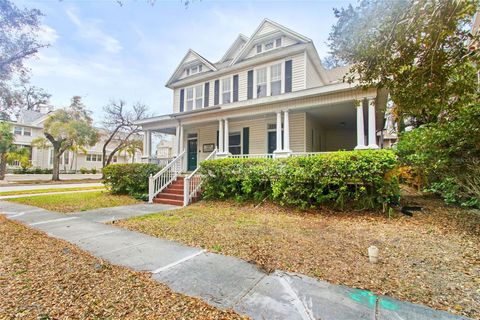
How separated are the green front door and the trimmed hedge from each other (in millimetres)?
6241

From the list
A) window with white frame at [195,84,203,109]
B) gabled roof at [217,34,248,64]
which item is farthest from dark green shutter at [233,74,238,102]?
gabled roof at [217,34,248,64]

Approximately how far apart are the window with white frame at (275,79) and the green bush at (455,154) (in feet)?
21.9

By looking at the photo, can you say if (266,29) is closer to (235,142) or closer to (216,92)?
(216,92)

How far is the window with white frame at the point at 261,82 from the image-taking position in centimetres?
1188

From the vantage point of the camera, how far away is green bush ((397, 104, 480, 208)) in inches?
180

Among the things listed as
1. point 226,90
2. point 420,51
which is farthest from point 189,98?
point 420,51

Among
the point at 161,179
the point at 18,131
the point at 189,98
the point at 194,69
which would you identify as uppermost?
the point at 194,69

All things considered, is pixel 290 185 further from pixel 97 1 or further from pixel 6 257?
pixel 97 1

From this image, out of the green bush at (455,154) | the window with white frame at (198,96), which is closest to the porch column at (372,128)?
the green bush at (455,154)

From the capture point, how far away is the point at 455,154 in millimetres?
5207

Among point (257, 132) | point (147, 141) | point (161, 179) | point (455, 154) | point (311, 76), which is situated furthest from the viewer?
point (147, 141)

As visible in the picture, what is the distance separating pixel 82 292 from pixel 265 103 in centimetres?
862

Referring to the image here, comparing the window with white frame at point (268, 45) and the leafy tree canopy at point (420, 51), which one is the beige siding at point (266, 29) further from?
the leafy tree canopy at point (420, 51)

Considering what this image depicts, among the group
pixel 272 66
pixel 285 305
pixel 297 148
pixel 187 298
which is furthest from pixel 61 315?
pixel 272 66
